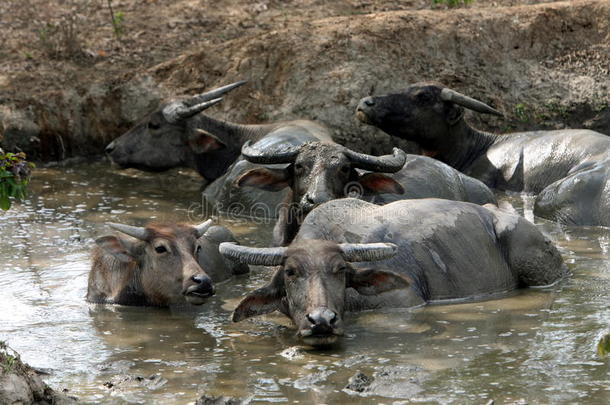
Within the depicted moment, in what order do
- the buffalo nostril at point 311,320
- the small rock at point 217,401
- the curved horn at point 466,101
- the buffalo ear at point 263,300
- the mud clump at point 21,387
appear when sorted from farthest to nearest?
the curved horn at point 466,101 → the buffalo ear at point 263,300 → the buffalo nostril at point 311,320 → the small rock at point 217,401 → the mud clump at point 21,387

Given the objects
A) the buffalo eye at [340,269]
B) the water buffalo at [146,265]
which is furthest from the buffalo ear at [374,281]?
the water buffalo at [146,265]

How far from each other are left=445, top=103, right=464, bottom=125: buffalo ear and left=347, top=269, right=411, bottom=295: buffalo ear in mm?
6787

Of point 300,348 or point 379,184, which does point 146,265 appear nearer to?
point 300,348

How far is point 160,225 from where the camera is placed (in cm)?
914

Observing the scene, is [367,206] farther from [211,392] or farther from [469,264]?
[211,392]

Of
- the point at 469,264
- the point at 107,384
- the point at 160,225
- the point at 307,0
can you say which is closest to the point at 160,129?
the point at 307,0

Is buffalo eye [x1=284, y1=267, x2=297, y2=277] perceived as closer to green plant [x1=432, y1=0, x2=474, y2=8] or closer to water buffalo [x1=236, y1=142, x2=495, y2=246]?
water buffalo [x1=236, y1=142, x2=495, y2=246]

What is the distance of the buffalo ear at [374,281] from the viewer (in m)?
7.91

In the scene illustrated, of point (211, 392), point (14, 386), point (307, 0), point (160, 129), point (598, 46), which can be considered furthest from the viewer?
point (307, 0)

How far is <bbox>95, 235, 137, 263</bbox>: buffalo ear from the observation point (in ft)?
29.1

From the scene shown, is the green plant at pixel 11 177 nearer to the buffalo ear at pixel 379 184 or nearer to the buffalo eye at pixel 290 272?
the buffalo eye at pixel 290 272

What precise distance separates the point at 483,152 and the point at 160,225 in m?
6.34

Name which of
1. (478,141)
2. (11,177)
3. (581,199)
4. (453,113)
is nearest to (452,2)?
(453,113)

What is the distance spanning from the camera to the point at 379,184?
10148 millimetres
